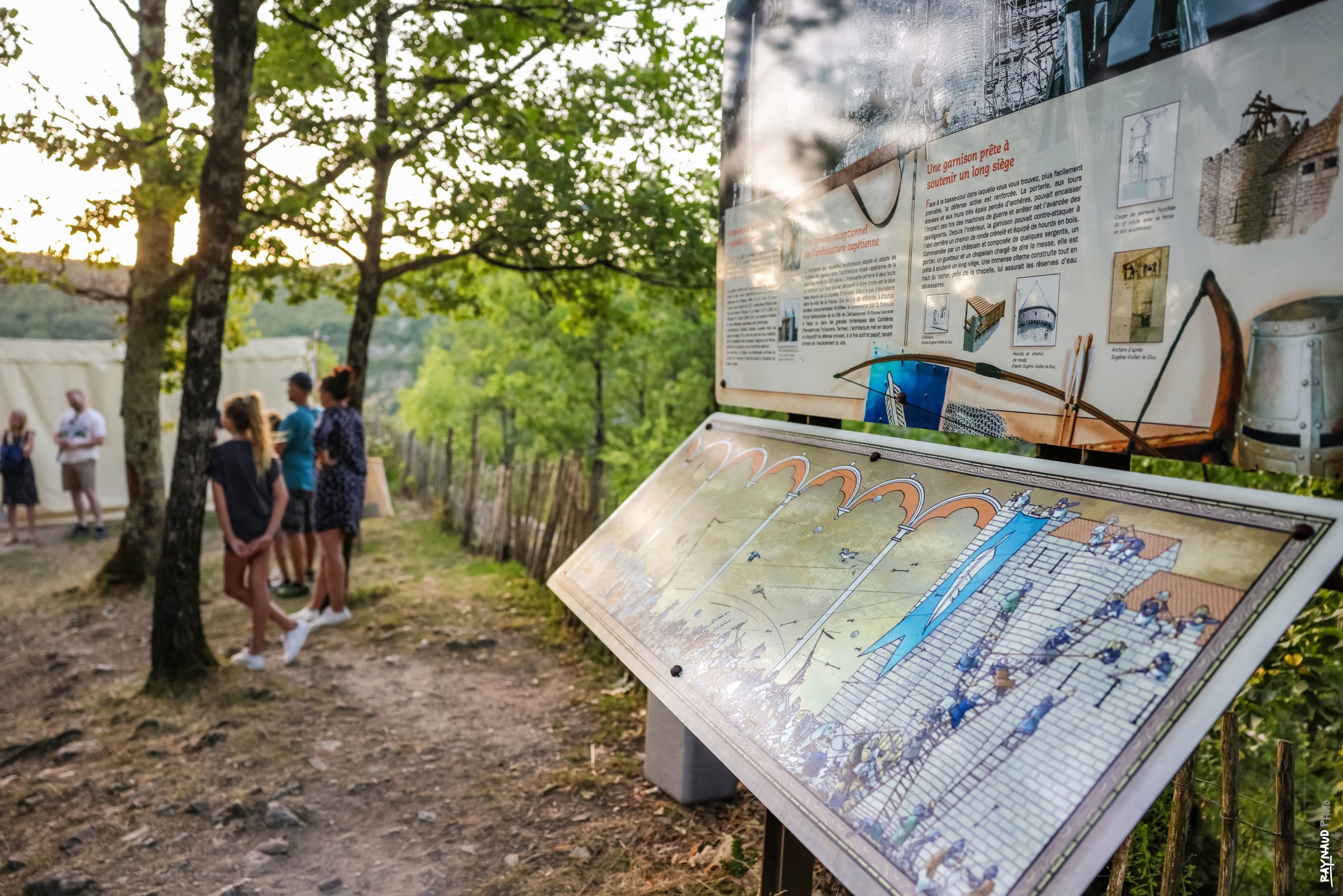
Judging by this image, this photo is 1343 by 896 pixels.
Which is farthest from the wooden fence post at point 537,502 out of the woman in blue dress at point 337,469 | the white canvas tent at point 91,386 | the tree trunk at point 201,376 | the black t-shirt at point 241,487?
the white canvas tent at point 91,386

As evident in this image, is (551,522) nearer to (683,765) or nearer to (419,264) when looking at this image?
(419,264)

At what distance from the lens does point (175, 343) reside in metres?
10.7

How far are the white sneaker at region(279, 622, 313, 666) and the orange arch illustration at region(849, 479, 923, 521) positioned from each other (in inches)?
173

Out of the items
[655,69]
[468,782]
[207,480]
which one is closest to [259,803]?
[468,782]

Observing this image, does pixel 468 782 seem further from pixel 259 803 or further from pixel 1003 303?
pixel 1003 303

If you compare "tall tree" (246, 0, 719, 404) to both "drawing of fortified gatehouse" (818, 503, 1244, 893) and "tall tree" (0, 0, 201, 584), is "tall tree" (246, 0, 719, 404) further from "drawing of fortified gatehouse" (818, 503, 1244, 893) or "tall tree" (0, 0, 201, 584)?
"drawing of fortified gatehouse" (818, 503, 1244, 893)

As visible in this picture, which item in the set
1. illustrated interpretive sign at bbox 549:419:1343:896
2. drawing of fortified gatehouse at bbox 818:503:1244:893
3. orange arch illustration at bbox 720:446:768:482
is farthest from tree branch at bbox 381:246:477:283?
drawing of fortified gatehouse at bbox 818:503:1244:893

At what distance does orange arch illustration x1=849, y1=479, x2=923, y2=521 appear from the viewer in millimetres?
2039

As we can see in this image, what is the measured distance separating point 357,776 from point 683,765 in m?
1.59

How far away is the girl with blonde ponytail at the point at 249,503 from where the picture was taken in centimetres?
495

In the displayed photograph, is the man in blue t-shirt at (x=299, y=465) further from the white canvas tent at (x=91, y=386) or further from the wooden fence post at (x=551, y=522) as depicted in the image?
the white canvas tent at (x=91, y=386)

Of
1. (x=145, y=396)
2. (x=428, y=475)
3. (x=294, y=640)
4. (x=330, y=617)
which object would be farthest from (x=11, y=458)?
(x=294, y=640)

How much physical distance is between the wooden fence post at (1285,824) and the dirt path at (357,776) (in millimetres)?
1624

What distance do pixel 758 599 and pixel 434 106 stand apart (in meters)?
5.80
